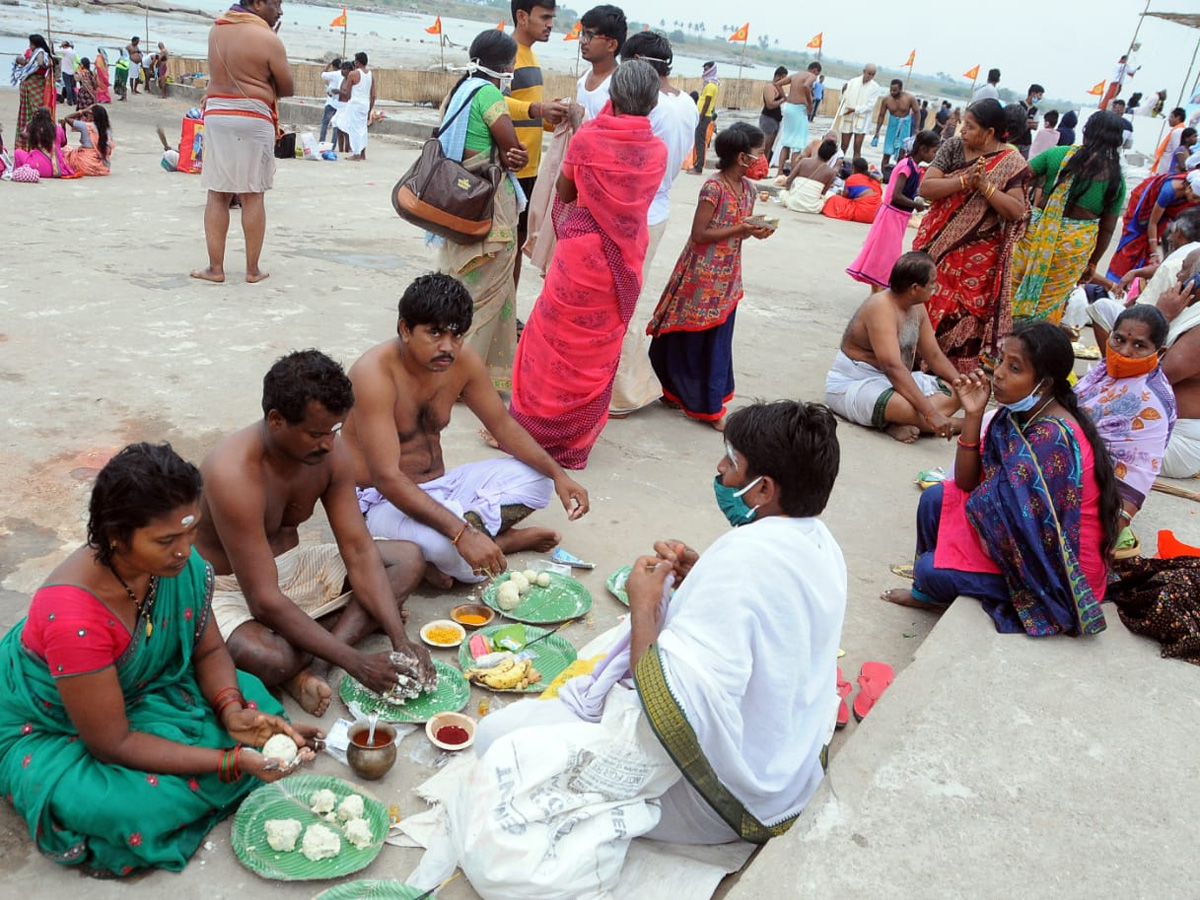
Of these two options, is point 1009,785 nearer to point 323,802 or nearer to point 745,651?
point 745,651

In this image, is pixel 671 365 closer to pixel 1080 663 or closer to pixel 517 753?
pixel 1080 663

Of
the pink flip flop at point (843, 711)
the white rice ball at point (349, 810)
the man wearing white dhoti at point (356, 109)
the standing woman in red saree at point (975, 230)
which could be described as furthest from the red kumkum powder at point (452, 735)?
Answer: the man wearing white dhoti at point (356, 109)

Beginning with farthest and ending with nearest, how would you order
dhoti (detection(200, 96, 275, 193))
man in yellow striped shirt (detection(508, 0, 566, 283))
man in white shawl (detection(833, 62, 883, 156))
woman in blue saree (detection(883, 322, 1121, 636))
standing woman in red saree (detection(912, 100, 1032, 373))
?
man in white shawl (detection(833, 62, 883, 156))
dhoti (detection(200, 96, 275, 193))
standing woman in red saree (detection(912, 100, 1032, 373))
man in yellow striped shirt (detection(508, 0, 566, 283))
woman in blue saree (detection(883, 322, 1121, 636))

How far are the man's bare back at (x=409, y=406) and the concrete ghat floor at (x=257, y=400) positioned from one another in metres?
0.51

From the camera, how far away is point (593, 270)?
4430 millimetres

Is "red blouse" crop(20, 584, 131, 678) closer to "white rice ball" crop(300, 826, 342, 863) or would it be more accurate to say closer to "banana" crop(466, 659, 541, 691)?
"white rice ball" crop(300, 826, 342, 863)

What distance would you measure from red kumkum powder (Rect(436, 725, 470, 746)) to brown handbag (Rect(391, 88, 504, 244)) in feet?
A: 8.91

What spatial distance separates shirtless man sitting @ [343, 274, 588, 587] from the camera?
328 cm

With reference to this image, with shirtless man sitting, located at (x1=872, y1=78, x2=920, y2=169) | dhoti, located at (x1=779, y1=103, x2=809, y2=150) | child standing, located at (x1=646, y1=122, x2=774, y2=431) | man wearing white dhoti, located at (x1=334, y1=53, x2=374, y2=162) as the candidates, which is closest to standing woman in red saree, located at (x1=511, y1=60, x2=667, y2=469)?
child standing, located at (x1=646, y1=122, x2=774, y2=431)

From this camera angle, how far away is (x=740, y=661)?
6.54ft

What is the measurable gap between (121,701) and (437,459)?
172cm

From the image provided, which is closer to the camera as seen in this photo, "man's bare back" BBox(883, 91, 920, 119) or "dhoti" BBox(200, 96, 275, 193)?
"dhoti" BBox(200, 96, 275, 193)

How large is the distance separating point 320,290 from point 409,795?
4.89 meters

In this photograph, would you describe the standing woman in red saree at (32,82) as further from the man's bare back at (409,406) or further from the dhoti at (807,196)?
the dhoti at (807,196)
